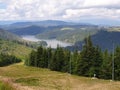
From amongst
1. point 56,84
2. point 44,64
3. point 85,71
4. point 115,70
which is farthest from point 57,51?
point 56,84

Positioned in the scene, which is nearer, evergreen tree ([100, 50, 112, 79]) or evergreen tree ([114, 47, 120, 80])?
evergreen tree ([114, 47, 120, 80])

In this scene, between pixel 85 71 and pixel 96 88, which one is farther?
pixel 85 71

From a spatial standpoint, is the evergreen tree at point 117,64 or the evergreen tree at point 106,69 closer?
the evergreen tree at point 117,64

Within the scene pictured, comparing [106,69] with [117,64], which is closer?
[117,64]

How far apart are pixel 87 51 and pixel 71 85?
1715 inches

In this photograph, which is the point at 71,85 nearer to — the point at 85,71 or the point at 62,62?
the point at 85,71

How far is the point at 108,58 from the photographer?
279 ft

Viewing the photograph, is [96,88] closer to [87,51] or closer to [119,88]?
[119,88]

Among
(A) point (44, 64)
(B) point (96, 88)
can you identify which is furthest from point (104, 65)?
(B) point (96, 88)

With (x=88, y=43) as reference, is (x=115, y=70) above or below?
below

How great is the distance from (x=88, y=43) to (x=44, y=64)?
128ft

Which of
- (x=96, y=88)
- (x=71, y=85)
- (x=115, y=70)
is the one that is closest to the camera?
(x=96, y=88)

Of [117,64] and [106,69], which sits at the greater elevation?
[117,64]

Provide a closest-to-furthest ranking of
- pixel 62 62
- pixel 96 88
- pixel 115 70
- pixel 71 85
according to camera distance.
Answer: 1. pixel 96 88
2. pixel 71 85
3. pixel 115 70
4. pixel 62 62
